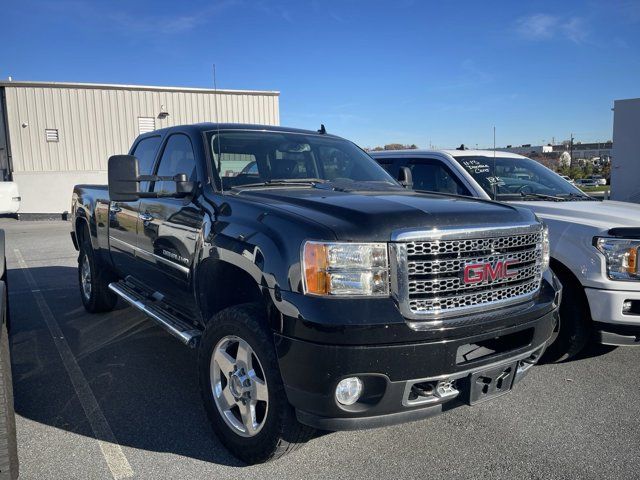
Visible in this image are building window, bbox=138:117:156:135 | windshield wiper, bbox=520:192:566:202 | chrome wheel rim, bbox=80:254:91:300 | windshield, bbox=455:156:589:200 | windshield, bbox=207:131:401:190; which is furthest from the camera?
building window, bbox=138:117:156:135

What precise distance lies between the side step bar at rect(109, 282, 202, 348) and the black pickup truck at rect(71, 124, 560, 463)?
0.02m

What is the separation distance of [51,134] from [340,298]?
22639 mm

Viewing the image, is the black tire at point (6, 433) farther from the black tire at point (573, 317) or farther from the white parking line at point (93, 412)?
the black tire at point (573, 317)

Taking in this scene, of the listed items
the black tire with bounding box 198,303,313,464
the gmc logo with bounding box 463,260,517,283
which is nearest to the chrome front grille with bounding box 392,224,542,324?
the gmc logo with bounding box 463,260,517,283

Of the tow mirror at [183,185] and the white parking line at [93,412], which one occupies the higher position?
the tow mirror at [183,185]

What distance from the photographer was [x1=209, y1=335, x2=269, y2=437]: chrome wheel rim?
2.86 metres

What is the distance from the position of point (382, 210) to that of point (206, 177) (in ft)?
Answer: 4.93

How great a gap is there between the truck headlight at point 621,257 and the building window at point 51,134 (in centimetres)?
2236

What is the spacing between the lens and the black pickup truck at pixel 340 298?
2.50 metres

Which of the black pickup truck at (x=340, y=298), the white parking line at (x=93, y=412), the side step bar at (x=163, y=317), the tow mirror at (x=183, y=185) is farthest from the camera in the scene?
the tow mirror at (x=183, y=185)

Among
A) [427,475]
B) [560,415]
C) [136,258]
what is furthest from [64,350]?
[560,415]

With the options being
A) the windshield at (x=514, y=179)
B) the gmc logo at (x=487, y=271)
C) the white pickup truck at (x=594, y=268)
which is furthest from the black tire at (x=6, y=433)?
the windshield at (x=514, y=179)

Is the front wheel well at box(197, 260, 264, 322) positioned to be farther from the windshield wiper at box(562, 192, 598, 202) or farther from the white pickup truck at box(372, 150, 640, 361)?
the windshield wiper at box(562, 192, 598, 202)

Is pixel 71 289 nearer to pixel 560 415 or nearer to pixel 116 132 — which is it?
pixel 560 415
